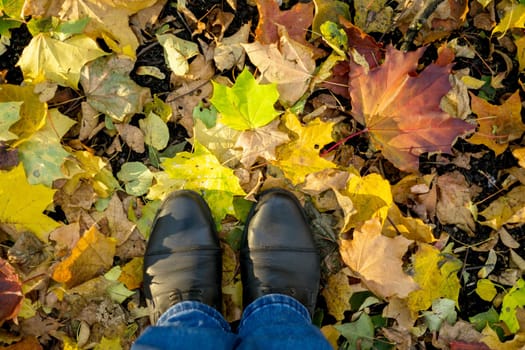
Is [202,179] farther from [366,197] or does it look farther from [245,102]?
[366,197]

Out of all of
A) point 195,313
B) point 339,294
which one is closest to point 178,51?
point 195,313

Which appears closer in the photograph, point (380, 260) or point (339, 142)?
point (380, 260)

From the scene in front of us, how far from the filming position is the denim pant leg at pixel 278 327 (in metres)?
1.16

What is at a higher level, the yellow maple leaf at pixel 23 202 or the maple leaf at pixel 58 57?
the maple leaf at pixel 58 57

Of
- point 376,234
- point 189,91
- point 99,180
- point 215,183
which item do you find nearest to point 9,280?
point 99,180

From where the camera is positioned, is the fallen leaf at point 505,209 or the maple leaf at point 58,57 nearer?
the maple leaf at point 58,57

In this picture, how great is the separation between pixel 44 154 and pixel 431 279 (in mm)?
1260

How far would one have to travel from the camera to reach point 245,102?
4.58 feet

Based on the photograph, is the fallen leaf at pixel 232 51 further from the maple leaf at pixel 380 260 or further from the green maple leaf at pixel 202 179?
the maple leaf at pixel 380 260

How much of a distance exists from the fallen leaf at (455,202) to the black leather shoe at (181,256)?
746mm

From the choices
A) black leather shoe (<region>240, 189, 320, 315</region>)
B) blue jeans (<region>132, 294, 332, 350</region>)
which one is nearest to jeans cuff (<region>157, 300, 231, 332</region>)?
blue jeans (<region>132, 294, 332, 350</region>)

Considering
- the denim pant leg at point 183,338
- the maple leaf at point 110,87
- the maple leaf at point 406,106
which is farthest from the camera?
the maple leaf at point 110,87

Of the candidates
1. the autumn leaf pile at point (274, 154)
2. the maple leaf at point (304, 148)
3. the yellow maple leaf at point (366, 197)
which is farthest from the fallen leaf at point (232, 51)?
the yellow maple leaf at point (366, 197)

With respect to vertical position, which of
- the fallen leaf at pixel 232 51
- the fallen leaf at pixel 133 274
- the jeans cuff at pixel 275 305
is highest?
the fallen leaf at pixel 232 51
